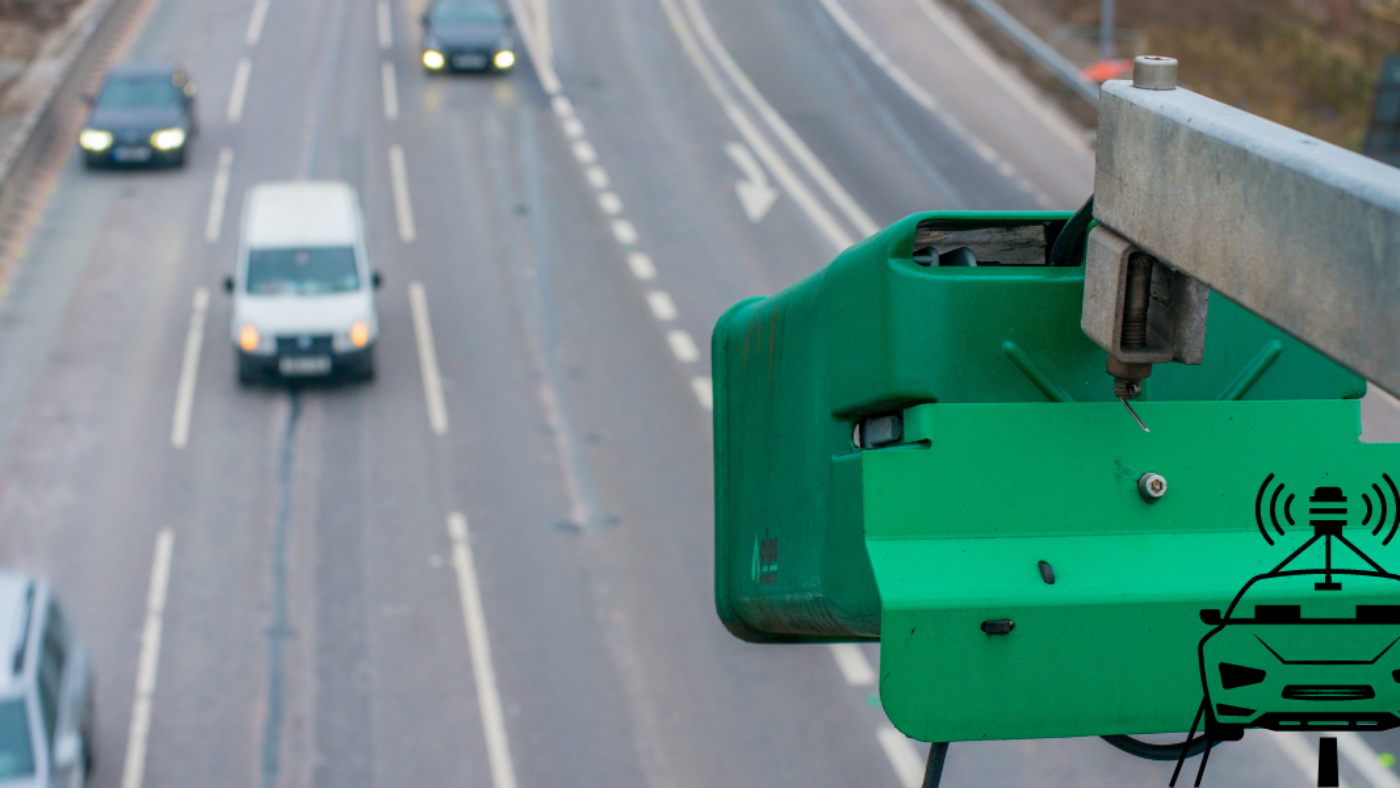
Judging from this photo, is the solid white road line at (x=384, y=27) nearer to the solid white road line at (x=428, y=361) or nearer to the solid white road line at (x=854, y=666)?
the solid white road line at (x=428, y=361)

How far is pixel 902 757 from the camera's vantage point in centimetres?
1279

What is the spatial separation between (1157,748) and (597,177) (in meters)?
24.5

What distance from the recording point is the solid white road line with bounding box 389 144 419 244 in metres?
25.1

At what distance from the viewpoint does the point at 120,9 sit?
36.4m

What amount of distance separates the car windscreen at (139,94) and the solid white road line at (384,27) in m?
Result: 7.99

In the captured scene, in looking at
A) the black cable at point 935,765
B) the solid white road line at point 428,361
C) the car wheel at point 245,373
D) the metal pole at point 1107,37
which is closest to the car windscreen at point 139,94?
the solid white road line at point 428,361

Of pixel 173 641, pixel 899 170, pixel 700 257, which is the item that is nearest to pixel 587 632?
pixel 173 641

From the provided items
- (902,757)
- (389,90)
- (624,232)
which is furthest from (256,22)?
(902,757)

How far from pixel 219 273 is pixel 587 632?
11.9 metres

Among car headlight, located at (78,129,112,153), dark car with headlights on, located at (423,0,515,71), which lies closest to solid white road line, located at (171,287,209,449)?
car headlight, located at (78,129,112,153)

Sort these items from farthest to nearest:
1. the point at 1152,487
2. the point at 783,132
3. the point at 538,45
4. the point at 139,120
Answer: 1. the point at 538,45
2. the point at 783,132
3. the point at 139,120
4. the point at 1152,487

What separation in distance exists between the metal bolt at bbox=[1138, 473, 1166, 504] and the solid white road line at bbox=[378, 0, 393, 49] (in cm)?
3371

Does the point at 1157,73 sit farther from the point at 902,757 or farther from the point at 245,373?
the point at 245,373

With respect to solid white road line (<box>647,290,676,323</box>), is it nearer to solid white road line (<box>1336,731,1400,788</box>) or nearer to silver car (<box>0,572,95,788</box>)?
silver car (<box>0,572,95,788</box>)
